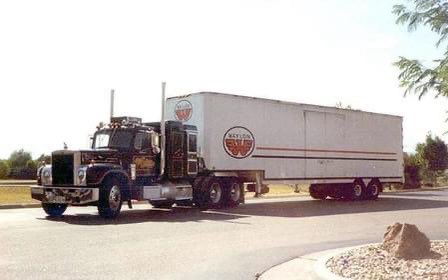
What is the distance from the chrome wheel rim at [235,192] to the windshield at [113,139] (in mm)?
4921

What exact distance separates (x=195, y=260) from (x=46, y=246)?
3.11 m

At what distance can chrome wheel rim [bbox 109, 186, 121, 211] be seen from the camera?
16.4 m

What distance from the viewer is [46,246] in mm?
10562

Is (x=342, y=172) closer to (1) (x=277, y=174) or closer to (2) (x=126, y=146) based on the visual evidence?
(1) (x=277, y=174)

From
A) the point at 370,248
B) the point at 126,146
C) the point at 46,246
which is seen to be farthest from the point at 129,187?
the point at 370,248

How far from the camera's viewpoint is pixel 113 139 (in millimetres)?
18328

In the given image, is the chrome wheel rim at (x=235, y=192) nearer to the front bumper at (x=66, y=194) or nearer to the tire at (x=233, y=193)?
the tire at (x=233, y=193)

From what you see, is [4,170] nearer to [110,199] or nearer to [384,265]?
[110,199]

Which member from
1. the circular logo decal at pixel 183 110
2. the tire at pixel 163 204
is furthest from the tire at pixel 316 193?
the tire at pixel 163 204

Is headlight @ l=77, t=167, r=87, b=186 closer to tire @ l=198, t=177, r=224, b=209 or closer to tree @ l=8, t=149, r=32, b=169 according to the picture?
tire @ l=198, t=177, r=224, b=209

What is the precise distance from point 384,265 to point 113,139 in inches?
473

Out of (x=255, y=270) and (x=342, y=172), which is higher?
(x=342, y=172)

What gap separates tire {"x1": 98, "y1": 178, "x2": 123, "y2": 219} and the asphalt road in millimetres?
294

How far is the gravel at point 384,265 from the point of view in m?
7.33
